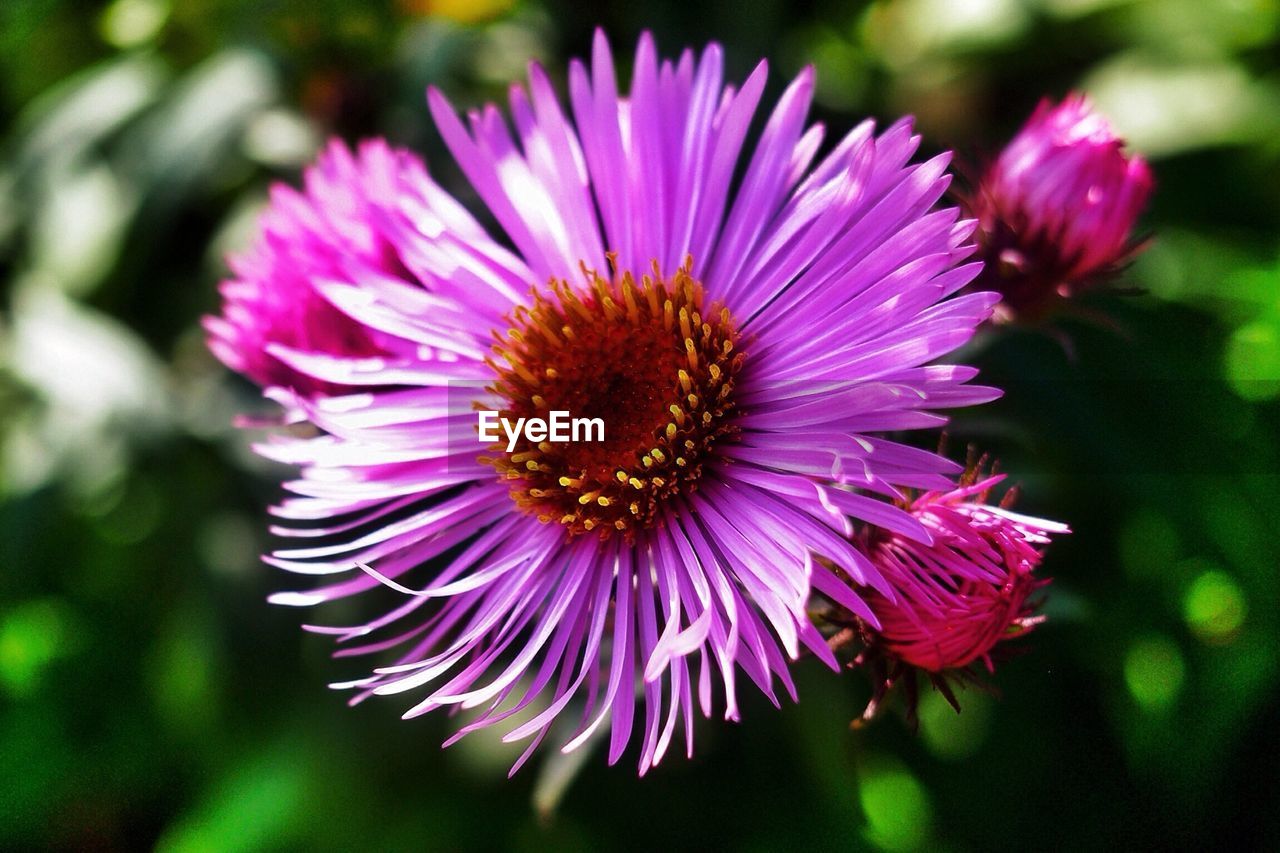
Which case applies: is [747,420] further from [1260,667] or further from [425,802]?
[425,802]

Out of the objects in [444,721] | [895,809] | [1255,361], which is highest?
[1255,361]

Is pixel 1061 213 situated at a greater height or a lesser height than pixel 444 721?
greater

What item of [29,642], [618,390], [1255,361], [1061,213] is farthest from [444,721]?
[1255,361]

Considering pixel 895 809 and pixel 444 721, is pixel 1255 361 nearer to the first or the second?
pixel 895 809

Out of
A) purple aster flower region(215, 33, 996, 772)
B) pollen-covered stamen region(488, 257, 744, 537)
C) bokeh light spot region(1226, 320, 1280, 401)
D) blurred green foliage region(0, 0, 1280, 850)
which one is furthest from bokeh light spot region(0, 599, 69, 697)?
bokeh light spot region(1226, 320, 1280, 401)

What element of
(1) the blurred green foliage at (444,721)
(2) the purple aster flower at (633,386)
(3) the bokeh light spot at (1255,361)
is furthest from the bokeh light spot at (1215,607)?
(2) the purple aster flower at (633,386)

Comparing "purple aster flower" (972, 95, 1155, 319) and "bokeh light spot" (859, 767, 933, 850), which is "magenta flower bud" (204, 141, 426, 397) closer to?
"purple aster flower" (972, 95, 1155, 319)

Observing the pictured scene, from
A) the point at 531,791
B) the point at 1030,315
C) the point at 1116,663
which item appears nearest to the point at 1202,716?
the point at 1116,663
